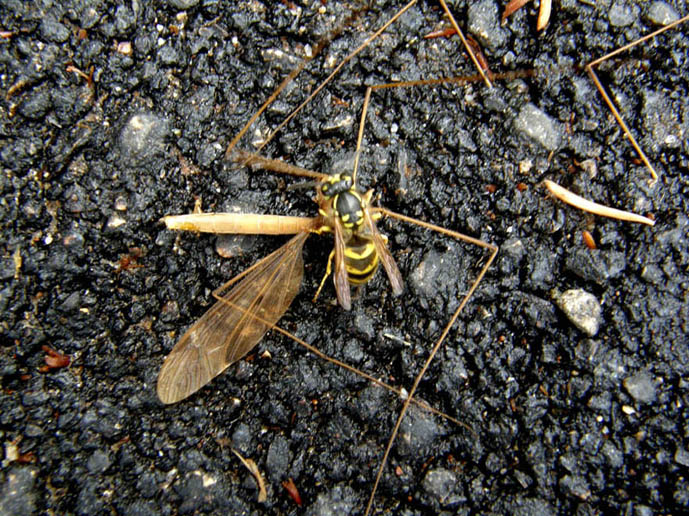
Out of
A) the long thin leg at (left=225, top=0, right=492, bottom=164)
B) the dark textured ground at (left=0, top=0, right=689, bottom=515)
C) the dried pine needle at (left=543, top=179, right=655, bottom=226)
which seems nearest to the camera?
the dark textured ground at (left=0, top=0, right=689, bottom=515)

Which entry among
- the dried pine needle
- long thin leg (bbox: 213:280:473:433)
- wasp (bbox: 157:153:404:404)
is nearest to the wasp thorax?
wasp (bbox: 157:153:404:404)

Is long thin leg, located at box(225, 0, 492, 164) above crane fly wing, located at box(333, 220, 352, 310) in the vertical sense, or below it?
above

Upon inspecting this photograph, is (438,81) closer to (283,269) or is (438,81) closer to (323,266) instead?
(323,266)

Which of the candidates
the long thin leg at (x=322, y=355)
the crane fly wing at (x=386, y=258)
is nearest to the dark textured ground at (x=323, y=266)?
the long thin leg at (x=322, y=355)

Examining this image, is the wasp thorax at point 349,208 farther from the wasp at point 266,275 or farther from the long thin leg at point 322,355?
the long thin leg at point 322,355

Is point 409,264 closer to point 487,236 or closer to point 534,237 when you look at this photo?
point 487,236

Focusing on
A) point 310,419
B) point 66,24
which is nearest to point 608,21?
point 310,419

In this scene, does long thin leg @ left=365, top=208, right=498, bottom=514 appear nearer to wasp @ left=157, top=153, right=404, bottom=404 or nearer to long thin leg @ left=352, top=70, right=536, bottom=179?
wasp @ left=157, top=153, right=404, bottom=404

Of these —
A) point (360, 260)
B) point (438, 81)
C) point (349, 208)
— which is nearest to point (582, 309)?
point (360, 260)
